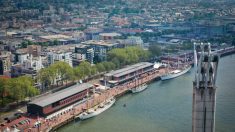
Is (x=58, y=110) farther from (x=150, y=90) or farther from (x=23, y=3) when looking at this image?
(x=23, y=3)

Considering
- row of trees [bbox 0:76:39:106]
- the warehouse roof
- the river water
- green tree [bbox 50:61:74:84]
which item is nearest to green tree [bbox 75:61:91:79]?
green tree [bbox 50:61:74:84]

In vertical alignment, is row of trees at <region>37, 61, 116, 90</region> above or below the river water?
above

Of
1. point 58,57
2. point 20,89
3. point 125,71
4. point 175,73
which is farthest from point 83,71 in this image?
point 175,73

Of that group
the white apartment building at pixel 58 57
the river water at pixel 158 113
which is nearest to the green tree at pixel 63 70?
the river water at pixel 158 113

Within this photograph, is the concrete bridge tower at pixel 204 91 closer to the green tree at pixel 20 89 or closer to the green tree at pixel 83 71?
the green tree at pixel 20 89

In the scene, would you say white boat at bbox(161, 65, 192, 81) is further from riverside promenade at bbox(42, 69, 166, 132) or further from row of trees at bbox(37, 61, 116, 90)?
row of trees at bbox(37, 61, 116, 90)
